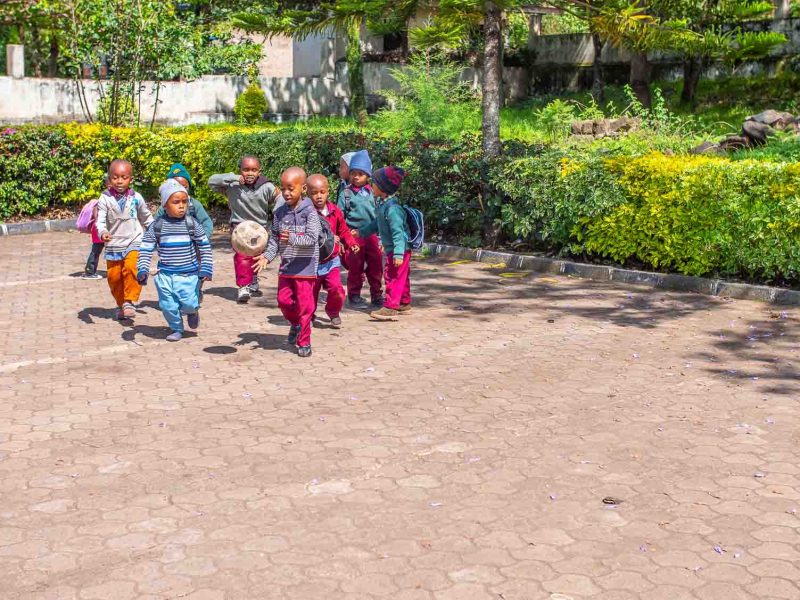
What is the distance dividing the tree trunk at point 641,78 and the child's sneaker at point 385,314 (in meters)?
18.7

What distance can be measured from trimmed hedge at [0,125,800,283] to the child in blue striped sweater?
5.21m

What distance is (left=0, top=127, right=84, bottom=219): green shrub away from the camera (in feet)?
55.5

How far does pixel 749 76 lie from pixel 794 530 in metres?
24.9

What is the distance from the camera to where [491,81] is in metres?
13.9

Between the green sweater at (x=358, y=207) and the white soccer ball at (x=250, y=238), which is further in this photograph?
the green sweater at (x=358, y=207)

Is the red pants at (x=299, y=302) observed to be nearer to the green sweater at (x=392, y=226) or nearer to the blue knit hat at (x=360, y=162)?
the green sweater at (x=392, y=226)

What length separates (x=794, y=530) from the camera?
17.3 ft

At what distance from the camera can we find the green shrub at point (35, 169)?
16.9 metres

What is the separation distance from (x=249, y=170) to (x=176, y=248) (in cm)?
203

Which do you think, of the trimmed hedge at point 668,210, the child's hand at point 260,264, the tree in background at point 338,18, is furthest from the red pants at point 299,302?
the tree in background at point 338,18

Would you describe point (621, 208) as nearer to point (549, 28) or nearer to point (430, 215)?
point (430, 215)

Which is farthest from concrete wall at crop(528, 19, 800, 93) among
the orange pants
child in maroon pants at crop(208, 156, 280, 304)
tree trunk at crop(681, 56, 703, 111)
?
the orange pants

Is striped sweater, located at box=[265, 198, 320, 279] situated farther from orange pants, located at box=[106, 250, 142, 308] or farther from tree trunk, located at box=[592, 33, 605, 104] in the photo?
tree trunk, located at box=[592, 33, 605, 104]

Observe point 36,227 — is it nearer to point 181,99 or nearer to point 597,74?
point 181,99
